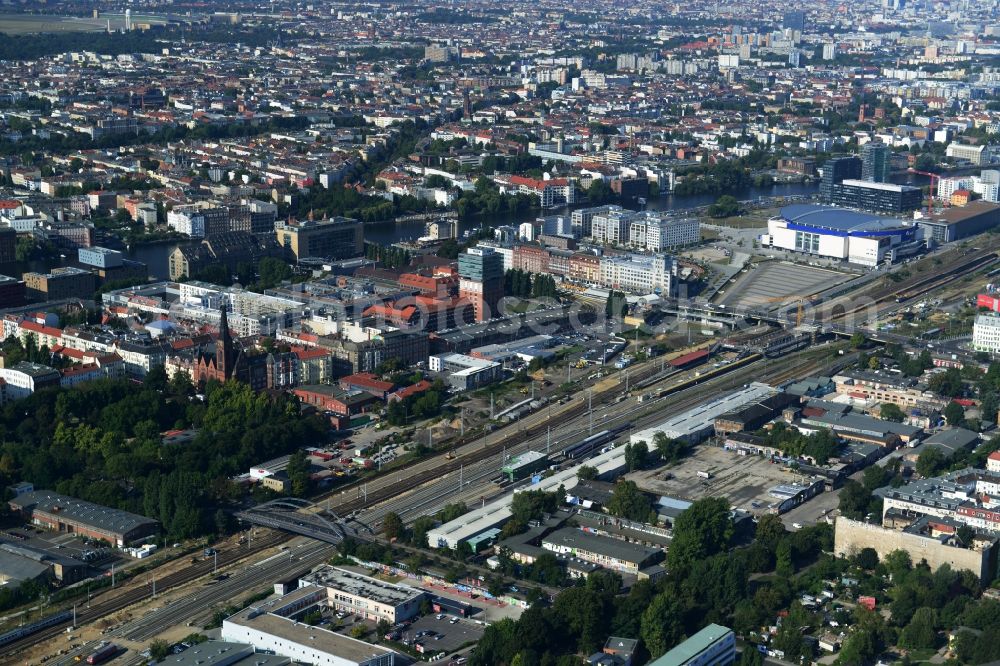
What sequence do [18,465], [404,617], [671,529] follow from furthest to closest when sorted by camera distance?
1. [18,465]
2. [671,529]
3. [404,617]

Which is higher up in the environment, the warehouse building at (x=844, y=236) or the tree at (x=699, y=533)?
the tree at (x=699, y=533)

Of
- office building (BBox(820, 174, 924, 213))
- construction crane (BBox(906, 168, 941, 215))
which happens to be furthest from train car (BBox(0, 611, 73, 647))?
office building (BBox(820, 174, 924, 213))

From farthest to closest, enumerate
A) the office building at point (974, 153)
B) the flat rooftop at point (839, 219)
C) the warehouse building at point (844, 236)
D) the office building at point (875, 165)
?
the office building at point (974, 153)
the office building at point (875, 165)
the flat rooftop at point (839, 219)
the warehouse building at point (844, 236)

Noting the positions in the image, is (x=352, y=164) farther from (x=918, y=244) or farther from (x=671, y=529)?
(x=671, y=529)

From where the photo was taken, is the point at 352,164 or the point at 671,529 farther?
the point at 352,164

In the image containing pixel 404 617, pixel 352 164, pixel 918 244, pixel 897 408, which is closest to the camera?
pixel 404 617

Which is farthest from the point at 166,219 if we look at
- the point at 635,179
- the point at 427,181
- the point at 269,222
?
the point at 635,179

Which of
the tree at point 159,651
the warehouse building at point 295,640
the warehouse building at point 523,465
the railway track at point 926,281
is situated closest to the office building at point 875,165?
the railway track at point 926,281

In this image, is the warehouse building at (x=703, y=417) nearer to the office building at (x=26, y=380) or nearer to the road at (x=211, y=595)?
the road at (x=211, y=595)
